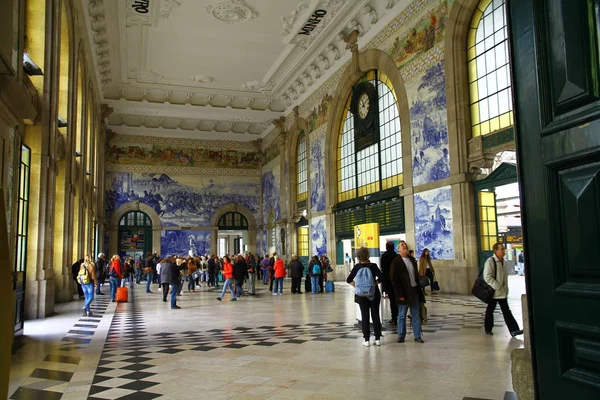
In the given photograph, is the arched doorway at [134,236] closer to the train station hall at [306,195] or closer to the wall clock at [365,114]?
the train station hall at [306,195]

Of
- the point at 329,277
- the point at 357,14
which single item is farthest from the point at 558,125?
the point at 329,277

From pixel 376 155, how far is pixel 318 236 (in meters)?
6.46

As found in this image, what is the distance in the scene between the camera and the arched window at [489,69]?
510 inches

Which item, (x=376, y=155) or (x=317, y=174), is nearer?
(x=376, y=155)

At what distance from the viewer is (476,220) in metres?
13.9

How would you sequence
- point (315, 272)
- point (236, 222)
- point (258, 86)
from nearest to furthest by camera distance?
point (315, 272), point (258, 86), point (236, 222)

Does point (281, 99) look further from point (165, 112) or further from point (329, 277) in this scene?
point (329, 277)

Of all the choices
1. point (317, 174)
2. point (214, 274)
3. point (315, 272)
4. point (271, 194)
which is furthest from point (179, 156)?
point (315, 272)

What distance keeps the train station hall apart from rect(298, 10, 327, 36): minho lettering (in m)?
0.16

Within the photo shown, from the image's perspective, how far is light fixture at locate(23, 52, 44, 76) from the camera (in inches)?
394

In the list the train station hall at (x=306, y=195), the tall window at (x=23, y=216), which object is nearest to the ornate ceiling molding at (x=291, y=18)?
the train station hall at (x=306, y=195)

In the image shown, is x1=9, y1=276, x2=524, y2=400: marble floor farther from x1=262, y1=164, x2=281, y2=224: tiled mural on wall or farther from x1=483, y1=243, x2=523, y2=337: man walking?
→ x1=262, y1=164, x2=281, y2=224: tiled mural on wall

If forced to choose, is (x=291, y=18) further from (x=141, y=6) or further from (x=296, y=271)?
(x=296, y=271)

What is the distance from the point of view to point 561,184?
1870 mm
